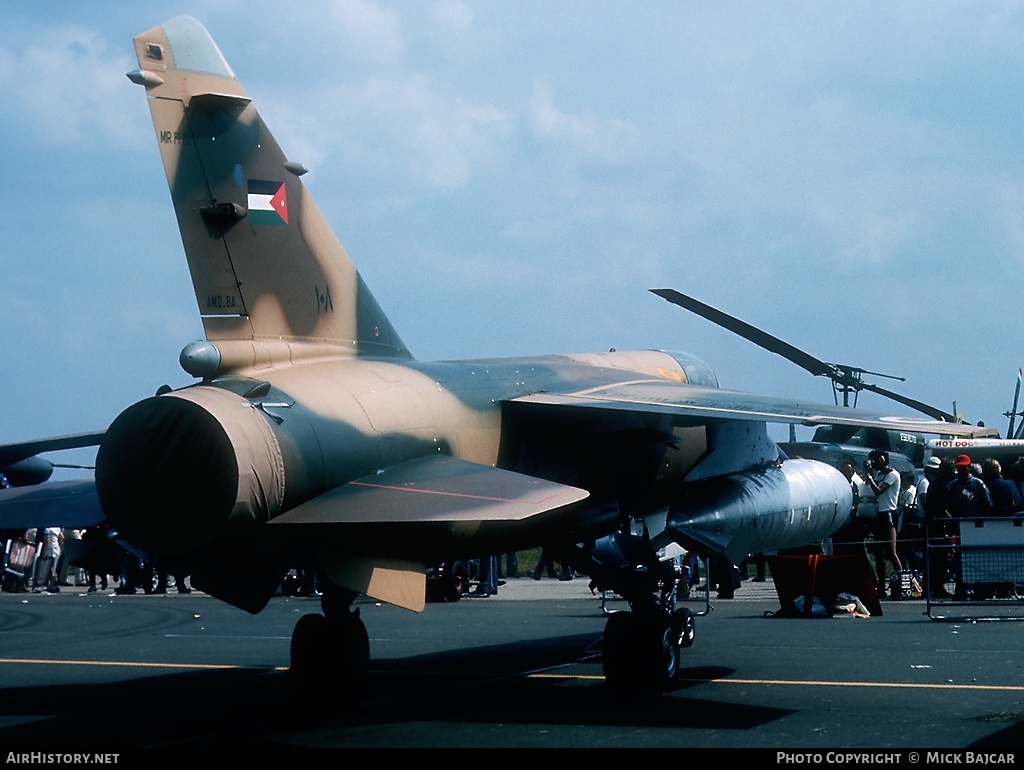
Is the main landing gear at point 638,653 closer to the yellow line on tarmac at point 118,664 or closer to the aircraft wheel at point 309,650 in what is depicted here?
the aircraft wheel at point 309,650

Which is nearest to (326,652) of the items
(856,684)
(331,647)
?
(331,647)

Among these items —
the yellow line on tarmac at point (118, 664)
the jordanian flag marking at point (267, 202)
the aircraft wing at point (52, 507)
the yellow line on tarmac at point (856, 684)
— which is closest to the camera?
the aircraft wing at point (52, 507)

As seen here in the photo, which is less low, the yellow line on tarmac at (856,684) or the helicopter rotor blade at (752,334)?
the helicopter rotor blade at (752,334)

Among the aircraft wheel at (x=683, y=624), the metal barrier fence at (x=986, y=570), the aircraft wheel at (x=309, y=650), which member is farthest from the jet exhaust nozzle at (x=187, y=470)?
the metal barrier fence at (x=986, y=570)

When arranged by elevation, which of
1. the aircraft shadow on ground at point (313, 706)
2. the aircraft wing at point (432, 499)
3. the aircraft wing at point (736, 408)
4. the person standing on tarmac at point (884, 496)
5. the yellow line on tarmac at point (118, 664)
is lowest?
the yellow line on tarmac at point (118, 664)

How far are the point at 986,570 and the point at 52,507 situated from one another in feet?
36.2

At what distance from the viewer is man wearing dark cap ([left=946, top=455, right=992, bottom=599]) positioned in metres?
17.5

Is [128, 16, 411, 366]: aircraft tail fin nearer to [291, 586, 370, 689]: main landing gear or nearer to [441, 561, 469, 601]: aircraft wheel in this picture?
[291, 586, 370, 689]: main landing gear

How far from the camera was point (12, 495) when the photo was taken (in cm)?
933

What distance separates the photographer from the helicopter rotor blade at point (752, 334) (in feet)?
66.9

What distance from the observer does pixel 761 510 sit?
1091cm

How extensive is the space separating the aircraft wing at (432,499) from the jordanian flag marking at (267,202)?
7.43ft

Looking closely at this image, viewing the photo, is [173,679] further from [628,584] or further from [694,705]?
[694,705]

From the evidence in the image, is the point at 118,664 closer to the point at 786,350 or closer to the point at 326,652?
the point at 326,652
